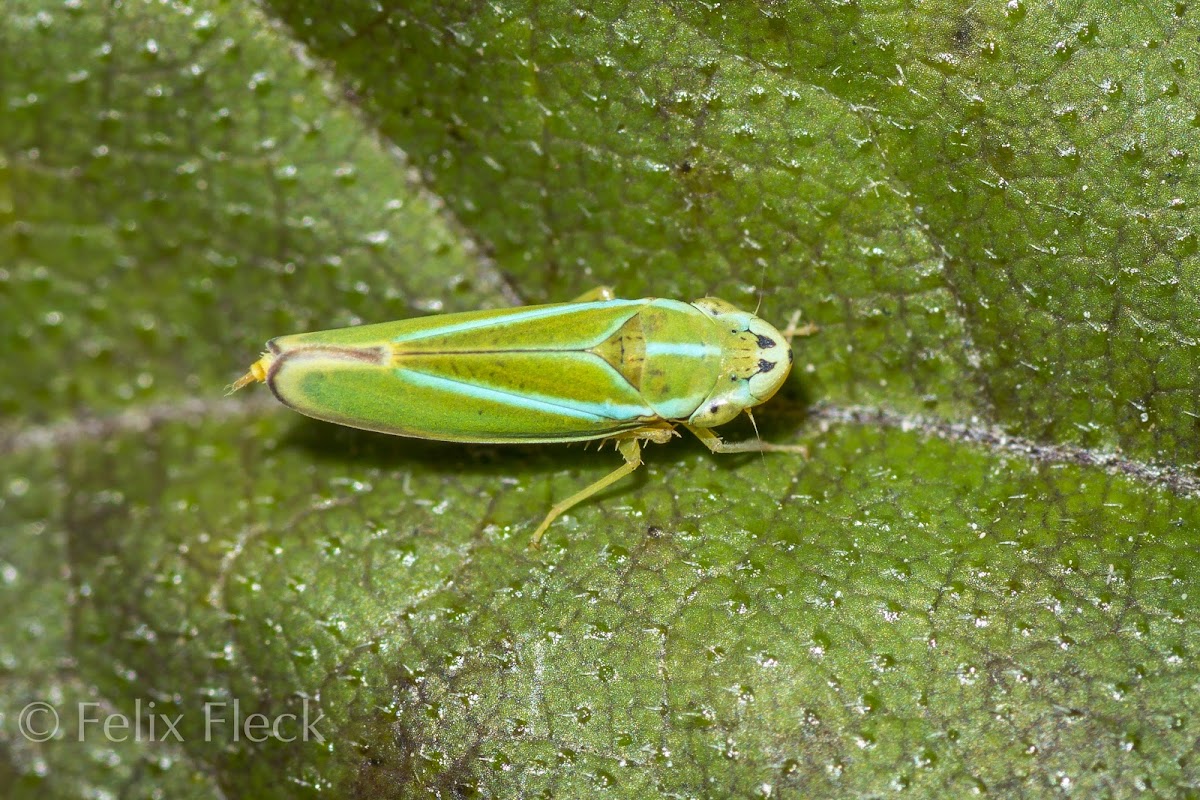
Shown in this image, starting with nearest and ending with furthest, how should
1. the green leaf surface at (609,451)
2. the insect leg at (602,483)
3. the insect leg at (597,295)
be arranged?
the green leaf surface at (609,451), the insect leg at (602,483), the insect leg at (597,295)

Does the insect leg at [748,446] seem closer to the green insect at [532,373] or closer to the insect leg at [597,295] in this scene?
the green insect at [532,373]

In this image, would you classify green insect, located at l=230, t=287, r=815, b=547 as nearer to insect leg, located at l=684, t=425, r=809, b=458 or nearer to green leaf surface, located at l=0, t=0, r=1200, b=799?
insect leg, located at l=684, t=425, r=809, b=458

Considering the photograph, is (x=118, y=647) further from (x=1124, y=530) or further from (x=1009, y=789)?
(x=1124, y=530)

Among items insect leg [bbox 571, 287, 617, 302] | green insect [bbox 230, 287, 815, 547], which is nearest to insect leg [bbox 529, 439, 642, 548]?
green insect [bbox 230, 287, 815, 547]

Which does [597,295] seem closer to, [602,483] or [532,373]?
[532,373]
